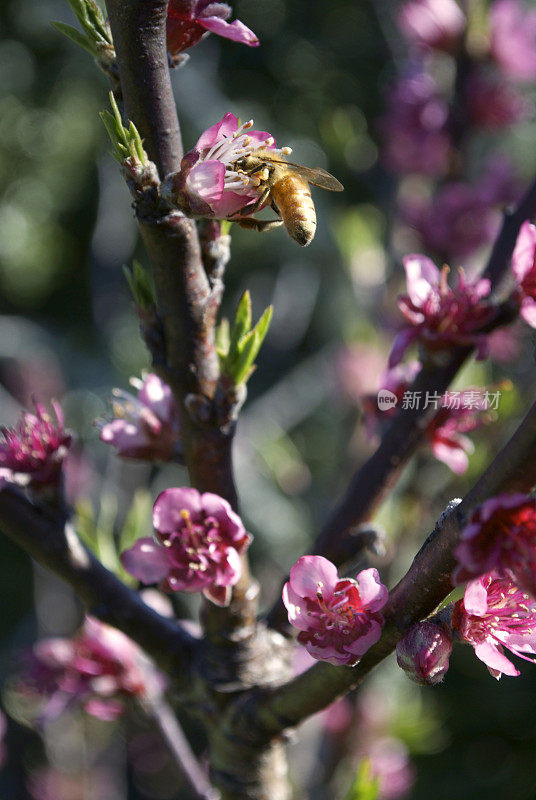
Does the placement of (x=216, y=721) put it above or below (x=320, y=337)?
above

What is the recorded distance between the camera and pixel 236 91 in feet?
13.2

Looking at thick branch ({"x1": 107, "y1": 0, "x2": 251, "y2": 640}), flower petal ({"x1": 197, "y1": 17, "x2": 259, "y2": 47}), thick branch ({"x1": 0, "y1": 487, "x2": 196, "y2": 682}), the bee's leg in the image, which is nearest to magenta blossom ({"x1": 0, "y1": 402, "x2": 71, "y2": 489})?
thick branch ({"x1": 0, "y1": 487, "x2": 196, "y2": 682})

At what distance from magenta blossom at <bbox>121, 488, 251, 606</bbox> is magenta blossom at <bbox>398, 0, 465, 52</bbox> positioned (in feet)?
4.66

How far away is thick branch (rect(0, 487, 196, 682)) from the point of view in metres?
0.74

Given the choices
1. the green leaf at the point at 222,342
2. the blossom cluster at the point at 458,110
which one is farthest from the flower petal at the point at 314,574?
the blossom cluster at the point at 458,110

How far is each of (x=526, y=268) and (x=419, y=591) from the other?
1.14 ft

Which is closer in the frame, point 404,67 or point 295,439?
point 404,67

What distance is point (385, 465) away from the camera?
0.85 m

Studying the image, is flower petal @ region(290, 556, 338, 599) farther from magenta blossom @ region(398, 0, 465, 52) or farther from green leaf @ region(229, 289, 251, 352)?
magenta blossom @ region(398, 0, 465, 52)

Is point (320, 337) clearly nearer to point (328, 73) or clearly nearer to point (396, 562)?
point (328, 73)

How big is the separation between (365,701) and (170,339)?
128cm

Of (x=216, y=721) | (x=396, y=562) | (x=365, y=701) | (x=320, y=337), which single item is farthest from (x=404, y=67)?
(x=320, y=337)

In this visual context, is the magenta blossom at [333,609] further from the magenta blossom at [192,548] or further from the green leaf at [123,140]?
the green leaf at [123,140]

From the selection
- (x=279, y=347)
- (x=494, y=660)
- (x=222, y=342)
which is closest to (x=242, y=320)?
(x=222, y=342)
